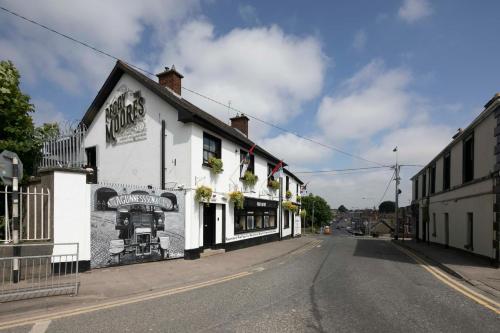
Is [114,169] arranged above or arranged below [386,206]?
above

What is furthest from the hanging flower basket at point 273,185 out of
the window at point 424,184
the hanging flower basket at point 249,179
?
the window at point 424,184

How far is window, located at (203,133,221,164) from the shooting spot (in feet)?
51.3

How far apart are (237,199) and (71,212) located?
8937 mm

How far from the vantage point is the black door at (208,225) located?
15.5 metres

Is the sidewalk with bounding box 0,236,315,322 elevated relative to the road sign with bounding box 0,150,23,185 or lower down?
lower down

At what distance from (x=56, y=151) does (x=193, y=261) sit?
20.1ft

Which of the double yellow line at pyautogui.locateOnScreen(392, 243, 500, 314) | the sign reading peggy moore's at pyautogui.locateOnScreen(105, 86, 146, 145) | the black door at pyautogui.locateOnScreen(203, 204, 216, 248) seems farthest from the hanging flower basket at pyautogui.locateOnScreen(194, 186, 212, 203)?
the double yellow line at pyautogui.locateOnScreen(392, 243, 500, 314)

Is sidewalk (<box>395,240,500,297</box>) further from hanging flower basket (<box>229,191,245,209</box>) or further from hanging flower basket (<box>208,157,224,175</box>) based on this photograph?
hanging flower basket (<box>208,157,224,175</box>)

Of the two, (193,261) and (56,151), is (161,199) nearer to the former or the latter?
(193,261)

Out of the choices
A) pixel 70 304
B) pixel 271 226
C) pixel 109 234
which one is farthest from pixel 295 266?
pixel 271 226

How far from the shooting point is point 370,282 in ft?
30.6

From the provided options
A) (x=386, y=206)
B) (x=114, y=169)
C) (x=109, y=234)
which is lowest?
(x=386, y=206)

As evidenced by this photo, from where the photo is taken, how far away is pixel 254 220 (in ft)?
69.0

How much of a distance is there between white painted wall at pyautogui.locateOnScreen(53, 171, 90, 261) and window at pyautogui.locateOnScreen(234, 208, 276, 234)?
9116 millimetres
